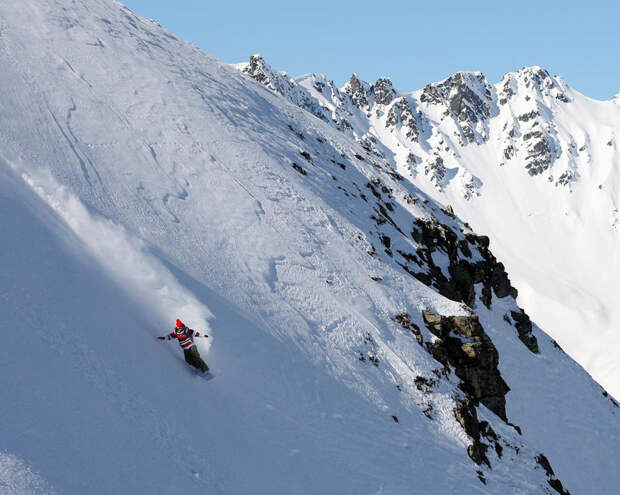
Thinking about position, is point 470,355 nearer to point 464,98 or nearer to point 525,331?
point 525,331

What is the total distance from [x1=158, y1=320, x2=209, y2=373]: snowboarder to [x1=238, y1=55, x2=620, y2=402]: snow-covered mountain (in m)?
91.1

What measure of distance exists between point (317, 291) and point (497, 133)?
584 ft

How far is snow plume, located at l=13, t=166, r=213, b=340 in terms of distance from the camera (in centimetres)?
1430

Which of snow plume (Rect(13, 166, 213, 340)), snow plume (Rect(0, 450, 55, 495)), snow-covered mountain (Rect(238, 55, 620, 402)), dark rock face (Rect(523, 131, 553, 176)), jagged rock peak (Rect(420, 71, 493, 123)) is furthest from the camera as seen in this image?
jagged rock peak (Rect(420, 71, 493, 123))

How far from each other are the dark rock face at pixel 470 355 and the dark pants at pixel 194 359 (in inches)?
442

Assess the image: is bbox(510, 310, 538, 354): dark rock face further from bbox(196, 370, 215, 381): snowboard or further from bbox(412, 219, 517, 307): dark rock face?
bbox(196, 370, 215, 381): snowboard

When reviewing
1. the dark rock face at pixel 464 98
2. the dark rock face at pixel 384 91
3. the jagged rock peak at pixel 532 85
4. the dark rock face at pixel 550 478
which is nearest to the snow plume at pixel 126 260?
the dark rock face at pixel 550 478

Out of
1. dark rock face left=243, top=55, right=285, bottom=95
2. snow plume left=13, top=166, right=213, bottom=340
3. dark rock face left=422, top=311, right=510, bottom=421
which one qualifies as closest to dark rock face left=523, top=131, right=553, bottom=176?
dark rock face left=243, top=55, right=285, bottom=95

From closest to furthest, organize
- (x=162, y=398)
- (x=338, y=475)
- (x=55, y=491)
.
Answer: (x=55, y=491)
(x=162, y=398)
(x=338, y=475)

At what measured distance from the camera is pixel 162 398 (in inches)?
442

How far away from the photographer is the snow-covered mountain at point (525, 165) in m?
109

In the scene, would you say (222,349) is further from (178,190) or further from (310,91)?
(310,91)

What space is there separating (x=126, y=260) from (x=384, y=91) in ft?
630

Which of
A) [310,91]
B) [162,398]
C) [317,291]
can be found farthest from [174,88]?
[310,91]
